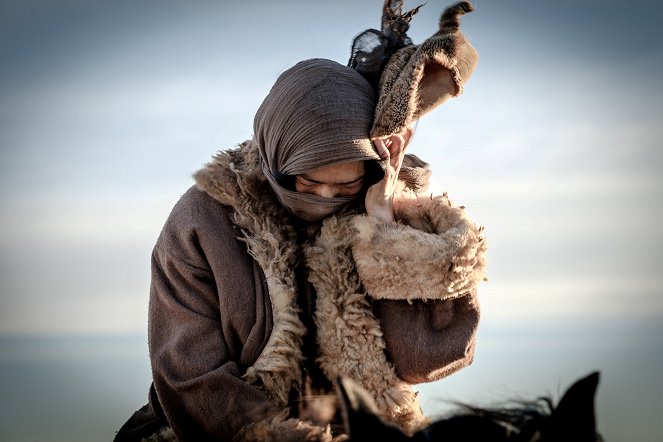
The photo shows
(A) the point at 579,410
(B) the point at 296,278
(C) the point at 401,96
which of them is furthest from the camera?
(B) the point at 296,278

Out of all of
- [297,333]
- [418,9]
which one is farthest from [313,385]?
[418,9]

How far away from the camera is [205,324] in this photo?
10.1 feet

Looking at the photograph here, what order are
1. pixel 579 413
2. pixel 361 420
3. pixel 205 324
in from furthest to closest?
1. pixel 205 324
2. pixel 579 413
3. pixel 361 420

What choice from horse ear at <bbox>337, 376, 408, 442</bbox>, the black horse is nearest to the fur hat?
the black horse

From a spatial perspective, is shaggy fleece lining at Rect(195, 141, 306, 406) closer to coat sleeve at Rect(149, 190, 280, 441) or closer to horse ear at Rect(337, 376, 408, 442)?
coat sleeve at Rect(149, 190, 280, 441)

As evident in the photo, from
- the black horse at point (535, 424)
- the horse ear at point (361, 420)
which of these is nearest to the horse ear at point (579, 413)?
the black horse at point (535, 424)

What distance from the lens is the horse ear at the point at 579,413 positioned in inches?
73.4

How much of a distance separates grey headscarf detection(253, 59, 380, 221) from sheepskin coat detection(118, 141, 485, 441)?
0.48ft

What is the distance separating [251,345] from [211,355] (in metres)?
0.16

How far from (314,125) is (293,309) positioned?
2.38 ft

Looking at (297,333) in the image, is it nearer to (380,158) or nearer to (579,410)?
(380,158)

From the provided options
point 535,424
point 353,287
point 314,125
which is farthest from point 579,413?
point 314,125

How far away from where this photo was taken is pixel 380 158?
3.07m

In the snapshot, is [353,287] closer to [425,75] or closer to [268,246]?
[268,246]
